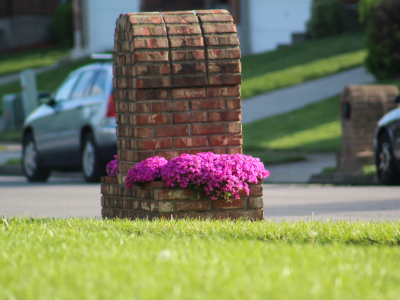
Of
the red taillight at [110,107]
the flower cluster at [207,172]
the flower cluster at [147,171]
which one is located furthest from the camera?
the red taillight at [110,107]

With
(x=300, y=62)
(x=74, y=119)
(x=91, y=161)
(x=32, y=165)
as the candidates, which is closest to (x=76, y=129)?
(x=74, y=119)

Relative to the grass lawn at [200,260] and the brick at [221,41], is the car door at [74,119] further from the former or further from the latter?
the grass lawn at [200,260]

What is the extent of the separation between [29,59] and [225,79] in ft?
104

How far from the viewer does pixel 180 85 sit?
5.95 metres

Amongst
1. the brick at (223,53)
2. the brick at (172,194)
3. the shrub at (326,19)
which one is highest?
the brick at (223,53)

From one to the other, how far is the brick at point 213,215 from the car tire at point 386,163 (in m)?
5.24

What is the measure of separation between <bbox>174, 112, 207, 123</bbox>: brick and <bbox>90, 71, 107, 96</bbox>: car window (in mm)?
5274

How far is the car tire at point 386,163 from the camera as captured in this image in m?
10.6

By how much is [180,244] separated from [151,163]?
1.37 meters

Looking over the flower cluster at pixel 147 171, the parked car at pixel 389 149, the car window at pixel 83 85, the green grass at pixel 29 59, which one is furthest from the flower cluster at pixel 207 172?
the green grass at pixel 29 59

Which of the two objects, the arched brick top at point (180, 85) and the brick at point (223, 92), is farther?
the brick at point (223, 92)

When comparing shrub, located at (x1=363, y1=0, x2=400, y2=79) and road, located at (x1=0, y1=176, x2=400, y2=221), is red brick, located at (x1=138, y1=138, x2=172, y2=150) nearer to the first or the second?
road, located at (x1=0, y1=176, x2=400, y2=221)

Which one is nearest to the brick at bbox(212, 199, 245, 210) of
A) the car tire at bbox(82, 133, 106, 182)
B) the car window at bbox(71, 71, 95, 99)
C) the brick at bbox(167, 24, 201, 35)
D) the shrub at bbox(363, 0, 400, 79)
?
the brick at bbox(167, 24, 201, 35)

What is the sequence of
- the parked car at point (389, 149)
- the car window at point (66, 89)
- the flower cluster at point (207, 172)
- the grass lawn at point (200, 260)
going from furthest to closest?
the car window at point (66, 89) → the parked car at point (389, 149) → the flower cluster at point (207, 172) → the grass lawn at point (200, 260)
